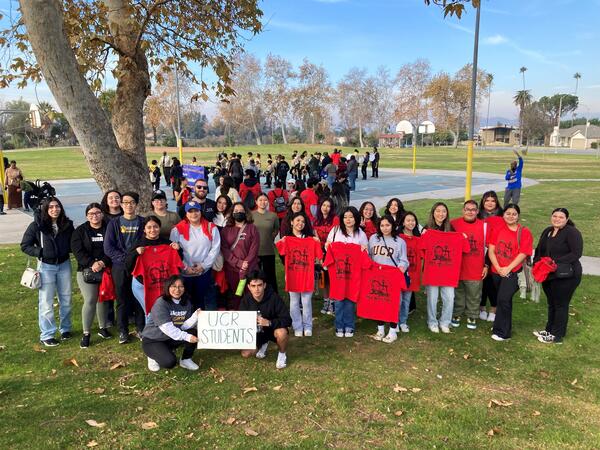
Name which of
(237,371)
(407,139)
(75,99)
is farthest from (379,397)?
(407,139)

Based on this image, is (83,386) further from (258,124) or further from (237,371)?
(258,124)

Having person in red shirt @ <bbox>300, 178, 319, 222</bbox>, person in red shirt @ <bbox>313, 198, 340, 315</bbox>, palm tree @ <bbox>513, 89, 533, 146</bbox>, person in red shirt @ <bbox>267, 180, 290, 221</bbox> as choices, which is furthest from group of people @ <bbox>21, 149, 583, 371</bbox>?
palm tree @ <bbox>513, 89, 533, 146</bbox>

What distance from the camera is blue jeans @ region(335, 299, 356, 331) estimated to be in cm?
616

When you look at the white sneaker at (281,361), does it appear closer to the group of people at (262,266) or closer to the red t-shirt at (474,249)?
the group of people at (262,266)

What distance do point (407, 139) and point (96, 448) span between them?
339ft

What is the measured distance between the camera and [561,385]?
4914 mm

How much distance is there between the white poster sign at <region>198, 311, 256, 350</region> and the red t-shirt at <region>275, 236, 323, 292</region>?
115cm

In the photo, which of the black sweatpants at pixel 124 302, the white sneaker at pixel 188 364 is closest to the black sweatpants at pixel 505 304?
the white sneaker at pixel 188 364

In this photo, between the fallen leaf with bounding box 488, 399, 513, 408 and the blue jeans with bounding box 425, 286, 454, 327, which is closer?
the fallen leaf with bounding box 488, 399, 513, 408

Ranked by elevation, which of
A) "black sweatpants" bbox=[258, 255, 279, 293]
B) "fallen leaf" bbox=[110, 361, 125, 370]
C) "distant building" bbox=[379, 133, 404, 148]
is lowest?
"fallen leaf" bbox=[110, 361, 125, 370]

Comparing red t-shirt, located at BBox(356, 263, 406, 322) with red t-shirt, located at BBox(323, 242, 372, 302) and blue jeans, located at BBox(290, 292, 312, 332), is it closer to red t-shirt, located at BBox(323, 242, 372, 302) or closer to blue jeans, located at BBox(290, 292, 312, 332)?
red t-shirt, located at BBox(323, 242, 372, 302)

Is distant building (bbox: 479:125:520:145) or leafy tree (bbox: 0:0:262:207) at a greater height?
distant building (bbox: 479:125:520:145)

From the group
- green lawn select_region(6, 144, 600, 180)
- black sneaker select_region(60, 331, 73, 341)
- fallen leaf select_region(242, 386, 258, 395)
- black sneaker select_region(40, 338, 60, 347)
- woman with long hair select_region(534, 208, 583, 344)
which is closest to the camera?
fallen leaf select_region(242, 386, 258, 395)

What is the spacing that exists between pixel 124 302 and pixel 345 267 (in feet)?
9.68
